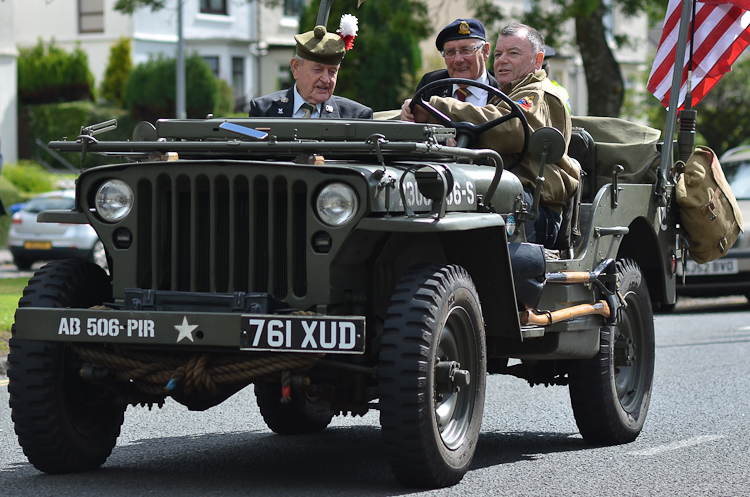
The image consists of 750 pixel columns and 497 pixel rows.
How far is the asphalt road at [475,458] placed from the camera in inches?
217

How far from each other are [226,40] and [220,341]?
4317 cm

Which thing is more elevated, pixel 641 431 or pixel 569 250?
pixel 569 250

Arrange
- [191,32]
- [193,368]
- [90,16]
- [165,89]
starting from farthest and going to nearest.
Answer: [191,32], [90,16], [165,89], [193,368]

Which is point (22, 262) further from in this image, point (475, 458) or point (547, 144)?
point (547, 144)

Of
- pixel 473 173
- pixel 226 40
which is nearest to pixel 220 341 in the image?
pixel 473 173

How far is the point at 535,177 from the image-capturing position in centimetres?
640

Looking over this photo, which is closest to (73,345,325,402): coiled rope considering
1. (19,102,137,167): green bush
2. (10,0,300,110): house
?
(19,102,137,167): green bush

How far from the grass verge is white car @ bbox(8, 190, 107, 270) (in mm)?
4210

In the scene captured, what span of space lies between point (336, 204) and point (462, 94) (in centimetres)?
202

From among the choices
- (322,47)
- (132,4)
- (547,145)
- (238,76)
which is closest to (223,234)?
(547,145)

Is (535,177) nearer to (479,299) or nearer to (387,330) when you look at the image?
(479,299)

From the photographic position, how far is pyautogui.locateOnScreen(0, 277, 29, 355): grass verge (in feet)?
33.0

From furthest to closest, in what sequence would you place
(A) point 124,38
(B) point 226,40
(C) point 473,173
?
(B) point 226,40
(A) point 124,38
(C) point 473,173

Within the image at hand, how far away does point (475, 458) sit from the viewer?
6.39m
